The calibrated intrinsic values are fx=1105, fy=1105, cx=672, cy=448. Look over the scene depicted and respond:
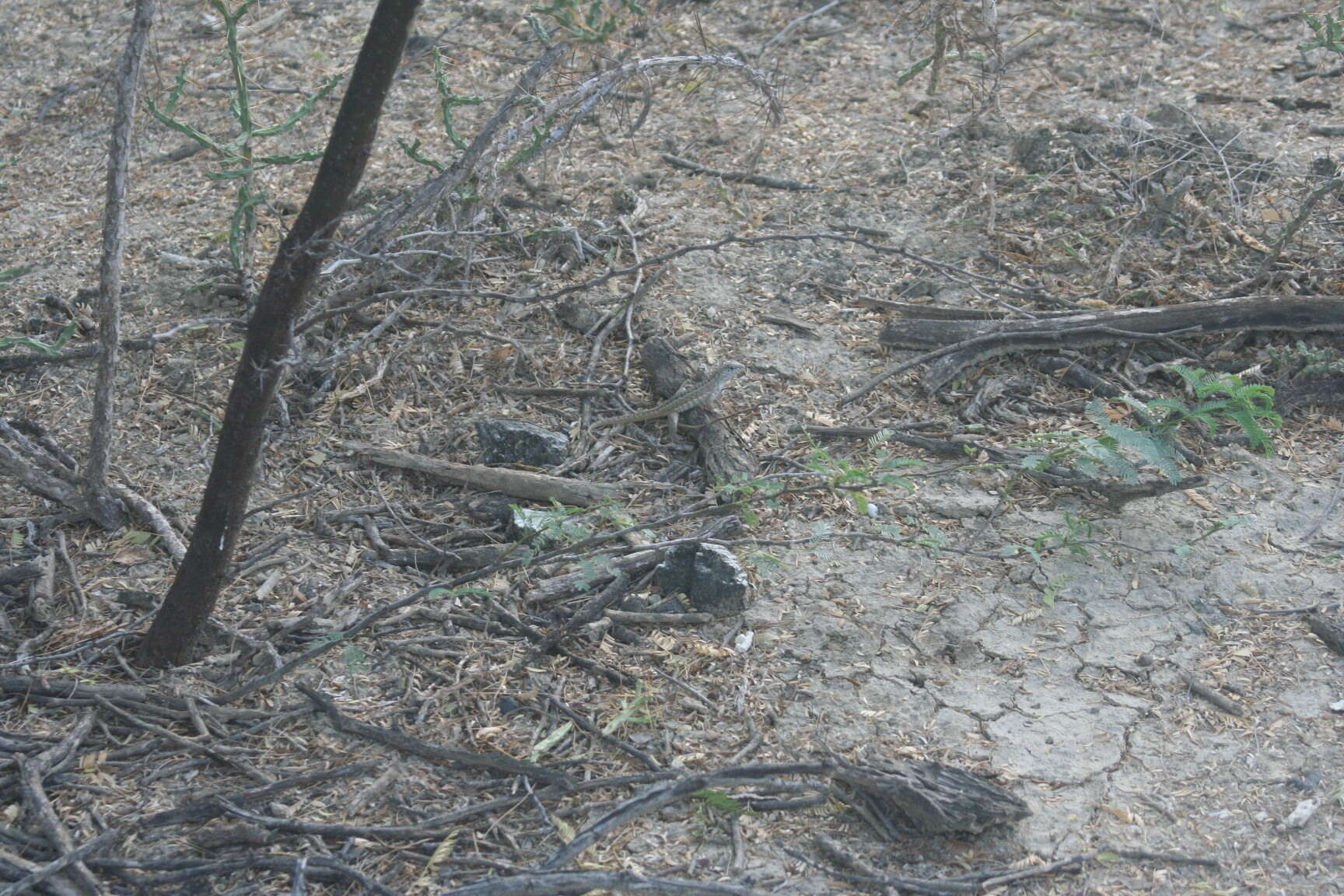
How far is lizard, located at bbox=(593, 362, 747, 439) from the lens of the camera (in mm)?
3885

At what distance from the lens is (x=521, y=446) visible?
3.75 meters

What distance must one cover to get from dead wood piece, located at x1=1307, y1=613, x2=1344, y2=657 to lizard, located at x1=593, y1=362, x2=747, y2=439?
6.40ft

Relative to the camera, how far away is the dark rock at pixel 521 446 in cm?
373

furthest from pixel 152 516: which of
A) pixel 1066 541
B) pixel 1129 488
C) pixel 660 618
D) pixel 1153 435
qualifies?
pixel 1153 435

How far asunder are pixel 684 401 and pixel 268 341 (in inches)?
65.2

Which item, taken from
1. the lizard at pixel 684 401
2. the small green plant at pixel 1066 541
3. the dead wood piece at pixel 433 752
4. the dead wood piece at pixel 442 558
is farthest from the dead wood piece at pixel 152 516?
the small green plant at pixel 1066 541

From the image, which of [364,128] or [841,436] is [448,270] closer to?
[841,436]

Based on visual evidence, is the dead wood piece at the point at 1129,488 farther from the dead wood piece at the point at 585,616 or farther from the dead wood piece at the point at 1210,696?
the dead wood piece at the point at 585,616

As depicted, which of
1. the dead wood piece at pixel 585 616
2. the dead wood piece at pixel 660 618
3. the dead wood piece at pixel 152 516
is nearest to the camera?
the dead wood piece at pixel 585 616

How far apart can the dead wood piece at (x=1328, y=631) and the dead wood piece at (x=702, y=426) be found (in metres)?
1.69

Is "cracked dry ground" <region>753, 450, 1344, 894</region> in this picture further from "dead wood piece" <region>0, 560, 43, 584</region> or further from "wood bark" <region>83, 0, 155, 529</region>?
"dead wood piece" <region>0, 560, 43, 584</region>

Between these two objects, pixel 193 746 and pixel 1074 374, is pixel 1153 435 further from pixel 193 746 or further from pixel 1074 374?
pixel 193 746

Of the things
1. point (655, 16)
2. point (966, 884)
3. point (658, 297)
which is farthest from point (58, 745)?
point (655, 16)

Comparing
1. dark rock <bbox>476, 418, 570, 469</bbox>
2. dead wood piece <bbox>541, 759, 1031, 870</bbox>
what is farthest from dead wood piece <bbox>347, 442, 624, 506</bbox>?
dead wood piece <bbox>541, 759, 1031, 870</bbox>
